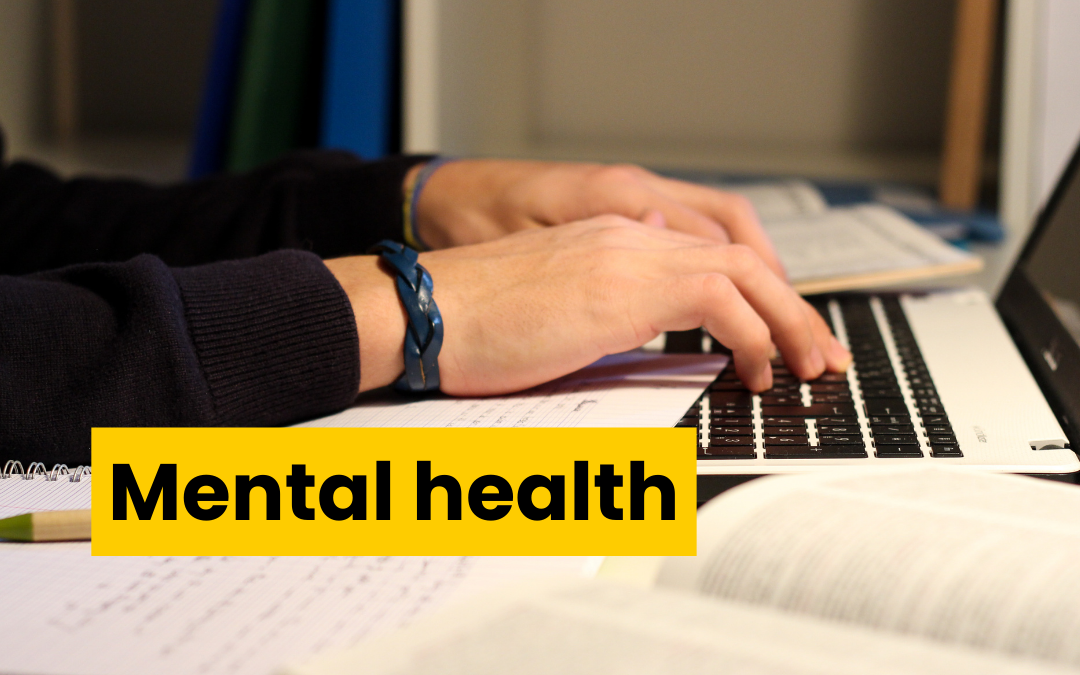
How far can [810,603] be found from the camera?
0.98 ft

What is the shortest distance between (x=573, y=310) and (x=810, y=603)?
291 mm

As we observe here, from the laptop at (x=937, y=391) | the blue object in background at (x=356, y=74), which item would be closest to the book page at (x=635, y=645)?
the laptop at (x=937, y=391)

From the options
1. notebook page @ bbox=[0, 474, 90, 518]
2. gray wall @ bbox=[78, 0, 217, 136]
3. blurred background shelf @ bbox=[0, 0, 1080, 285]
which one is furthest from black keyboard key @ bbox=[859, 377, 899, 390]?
gray wall @ bbox=[78, 0, 217, 136]

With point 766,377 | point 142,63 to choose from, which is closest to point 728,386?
point 766,377

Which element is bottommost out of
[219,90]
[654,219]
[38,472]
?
[38,472]

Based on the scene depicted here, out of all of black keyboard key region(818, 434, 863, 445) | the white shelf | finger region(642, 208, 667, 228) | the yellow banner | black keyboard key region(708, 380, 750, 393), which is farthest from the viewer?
the white shelf

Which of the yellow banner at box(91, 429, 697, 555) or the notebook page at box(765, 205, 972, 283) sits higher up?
the notebook page at box(765, 205, 972, 283)

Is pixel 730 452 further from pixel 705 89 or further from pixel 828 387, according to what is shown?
pixel 705 89

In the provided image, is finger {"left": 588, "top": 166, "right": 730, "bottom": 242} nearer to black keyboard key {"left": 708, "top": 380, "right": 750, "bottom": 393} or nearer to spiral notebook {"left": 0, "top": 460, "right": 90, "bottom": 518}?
black keyboard key {"left": 708, "top": 380, "right": 750, "bottom": 393}

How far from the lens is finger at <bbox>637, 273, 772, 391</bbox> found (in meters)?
0.57

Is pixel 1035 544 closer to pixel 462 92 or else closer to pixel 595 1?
pixel 462 92

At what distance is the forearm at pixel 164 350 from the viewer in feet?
1.54

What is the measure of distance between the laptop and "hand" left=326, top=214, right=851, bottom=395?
0.15ft

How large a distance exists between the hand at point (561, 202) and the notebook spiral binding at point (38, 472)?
0.39 m
